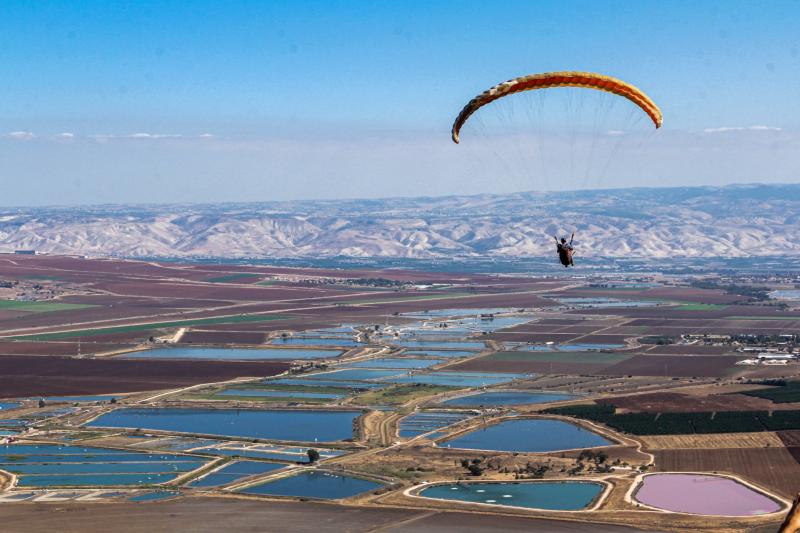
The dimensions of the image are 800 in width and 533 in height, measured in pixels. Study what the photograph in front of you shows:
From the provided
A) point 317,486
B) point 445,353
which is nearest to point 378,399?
point 317,486

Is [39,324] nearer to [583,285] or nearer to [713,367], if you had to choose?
[713,367]

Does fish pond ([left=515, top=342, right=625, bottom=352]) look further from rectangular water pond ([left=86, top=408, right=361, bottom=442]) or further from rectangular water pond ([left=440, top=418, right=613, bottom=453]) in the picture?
rectangular water pond ([left=86, top=408, right=361, bottom=442])

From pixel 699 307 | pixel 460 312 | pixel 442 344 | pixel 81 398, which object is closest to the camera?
pixel 81 398

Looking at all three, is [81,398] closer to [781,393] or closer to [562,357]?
[562,357]

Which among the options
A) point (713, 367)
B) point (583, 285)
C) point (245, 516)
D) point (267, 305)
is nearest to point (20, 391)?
point (245, 516)

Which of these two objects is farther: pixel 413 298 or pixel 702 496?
pixel 413 298

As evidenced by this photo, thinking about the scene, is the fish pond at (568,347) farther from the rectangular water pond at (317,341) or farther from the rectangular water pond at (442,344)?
the rectangular water pond at (317,341)

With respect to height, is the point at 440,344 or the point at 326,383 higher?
the point at 440,344
